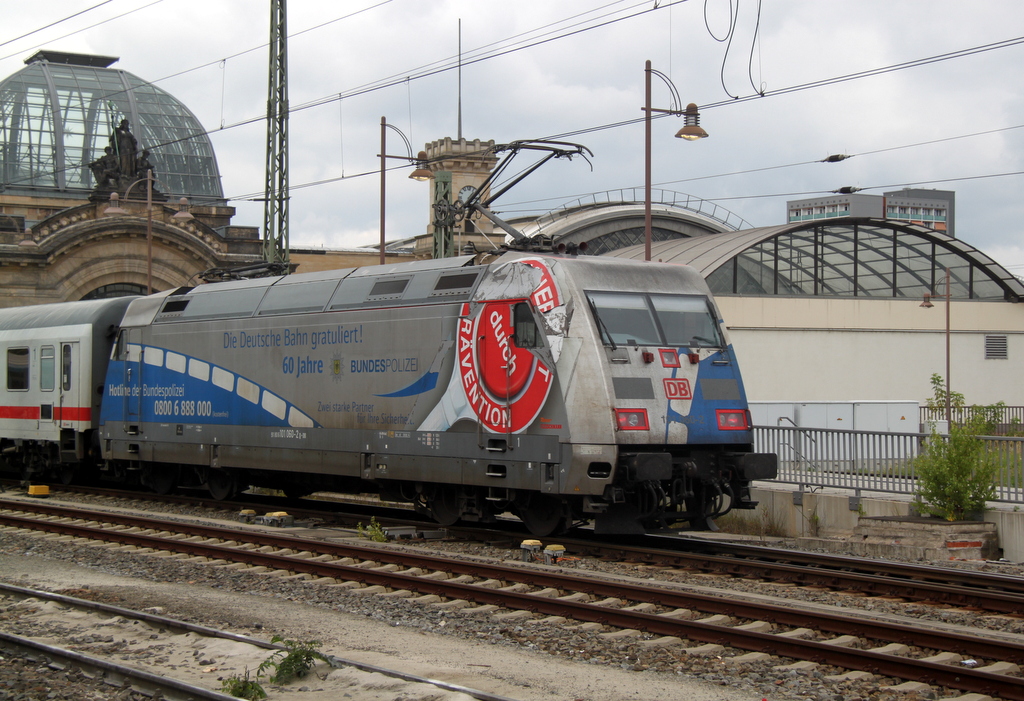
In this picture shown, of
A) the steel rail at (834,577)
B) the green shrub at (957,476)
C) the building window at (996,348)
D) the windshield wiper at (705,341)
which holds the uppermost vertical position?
the building window at (996,348)

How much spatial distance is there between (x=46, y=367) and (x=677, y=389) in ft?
49.5

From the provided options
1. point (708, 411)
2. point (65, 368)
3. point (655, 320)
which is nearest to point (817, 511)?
point (708, 411)

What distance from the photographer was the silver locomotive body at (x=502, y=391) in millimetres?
13289

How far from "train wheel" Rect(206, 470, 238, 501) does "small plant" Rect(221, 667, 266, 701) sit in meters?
12.9

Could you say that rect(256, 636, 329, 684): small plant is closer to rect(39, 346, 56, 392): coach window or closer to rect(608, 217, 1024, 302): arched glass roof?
rect(39, 346, 56, 392): coach window

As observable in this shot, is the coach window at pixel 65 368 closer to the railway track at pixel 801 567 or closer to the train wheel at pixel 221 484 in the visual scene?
the train wheel at pixel 221 484

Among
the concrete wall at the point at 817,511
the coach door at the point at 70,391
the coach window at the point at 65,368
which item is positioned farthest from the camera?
the coach window at the point at 65,368

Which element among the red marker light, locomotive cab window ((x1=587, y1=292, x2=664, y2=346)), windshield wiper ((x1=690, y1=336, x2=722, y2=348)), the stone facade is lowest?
the red marker light

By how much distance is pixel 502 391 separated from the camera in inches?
551

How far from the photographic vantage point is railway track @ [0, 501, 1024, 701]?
804cm

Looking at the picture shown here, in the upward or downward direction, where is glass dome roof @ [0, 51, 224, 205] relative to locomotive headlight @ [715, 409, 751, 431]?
upward

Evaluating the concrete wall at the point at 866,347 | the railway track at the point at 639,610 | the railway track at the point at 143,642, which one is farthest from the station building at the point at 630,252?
the railway track at the point at 143,642

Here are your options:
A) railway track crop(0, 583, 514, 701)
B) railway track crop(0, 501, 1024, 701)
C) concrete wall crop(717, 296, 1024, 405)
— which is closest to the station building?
concrete wall crop(717, 296, 1024, 405)

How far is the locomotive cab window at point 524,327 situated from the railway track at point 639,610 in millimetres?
2835
